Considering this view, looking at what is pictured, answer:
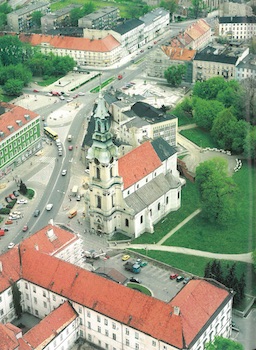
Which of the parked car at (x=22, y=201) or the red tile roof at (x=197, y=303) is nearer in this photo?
the red tile roof at (x=197, y=303)

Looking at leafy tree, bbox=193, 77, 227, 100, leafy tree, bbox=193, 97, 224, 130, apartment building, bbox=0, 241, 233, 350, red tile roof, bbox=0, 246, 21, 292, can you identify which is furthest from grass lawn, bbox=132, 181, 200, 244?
leafy tree, bbox=193, 77, 227, 100

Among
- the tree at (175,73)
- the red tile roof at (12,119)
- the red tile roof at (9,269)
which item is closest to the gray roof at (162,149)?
the red tile roof at (12,119)

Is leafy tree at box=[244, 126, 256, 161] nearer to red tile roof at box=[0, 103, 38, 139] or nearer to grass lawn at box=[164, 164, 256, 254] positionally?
grass lawn at box=[164, 164, 256, 254]

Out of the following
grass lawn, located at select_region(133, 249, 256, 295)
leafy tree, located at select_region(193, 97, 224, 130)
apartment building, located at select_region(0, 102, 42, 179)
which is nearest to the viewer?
grass lawn, located at select_region(133, 249, 256, 295)

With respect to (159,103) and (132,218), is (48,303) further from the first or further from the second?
(159,103)

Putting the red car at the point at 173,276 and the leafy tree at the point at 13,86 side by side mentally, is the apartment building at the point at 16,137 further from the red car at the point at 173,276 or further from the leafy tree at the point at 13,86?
the red car at the point at 173,276

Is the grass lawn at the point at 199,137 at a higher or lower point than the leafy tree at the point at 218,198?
lower

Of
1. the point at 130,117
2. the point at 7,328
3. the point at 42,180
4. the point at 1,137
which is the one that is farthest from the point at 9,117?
the point at 7,328
